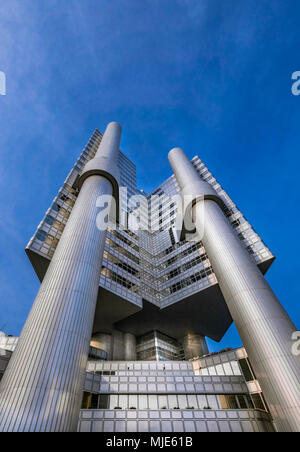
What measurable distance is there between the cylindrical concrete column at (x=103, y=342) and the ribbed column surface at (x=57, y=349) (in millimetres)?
19224

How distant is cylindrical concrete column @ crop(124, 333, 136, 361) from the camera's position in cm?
4132

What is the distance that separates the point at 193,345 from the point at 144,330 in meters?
10.5

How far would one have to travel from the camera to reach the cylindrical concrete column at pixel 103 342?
39.3m

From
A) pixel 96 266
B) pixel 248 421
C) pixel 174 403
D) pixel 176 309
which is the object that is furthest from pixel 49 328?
pixel 176 309

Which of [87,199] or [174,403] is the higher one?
[87,199]

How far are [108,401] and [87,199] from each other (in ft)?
81.6

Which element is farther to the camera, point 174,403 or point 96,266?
point 96,266

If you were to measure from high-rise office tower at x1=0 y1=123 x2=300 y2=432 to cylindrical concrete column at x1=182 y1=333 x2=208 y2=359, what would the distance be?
26 cm
